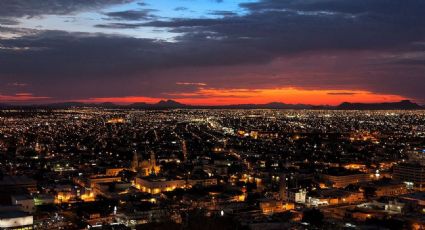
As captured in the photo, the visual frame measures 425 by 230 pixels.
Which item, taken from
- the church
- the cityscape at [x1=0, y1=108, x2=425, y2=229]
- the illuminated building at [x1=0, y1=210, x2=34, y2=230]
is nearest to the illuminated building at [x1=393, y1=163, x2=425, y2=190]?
the cityscape at [x1=0, y1=108, x2=425, y2=229]

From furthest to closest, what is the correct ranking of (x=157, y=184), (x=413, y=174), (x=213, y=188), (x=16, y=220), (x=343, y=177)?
(x=343, y=177)
(x=413, y=174)
(x=157, y=184)
(x=213, y=188)
(x=16, y=220)

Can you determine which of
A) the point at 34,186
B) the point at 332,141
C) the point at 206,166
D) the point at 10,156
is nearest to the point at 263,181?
the point at 206,166

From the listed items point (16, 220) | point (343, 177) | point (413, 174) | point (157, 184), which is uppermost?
point (413, 174)

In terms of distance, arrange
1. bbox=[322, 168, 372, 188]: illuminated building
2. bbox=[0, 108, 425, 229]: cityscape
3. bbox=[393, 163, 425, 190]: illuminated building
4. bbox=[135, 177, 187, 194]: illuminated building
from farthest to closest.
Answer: bbox=[322, 168, 372, 188]: illuminated building < bbox=[393, 163, 425, 190]: illuminated building < bbox=[135, 177, 187, 194]: illuminated building < bbox=[0, 108, 425, 229]: cityscape

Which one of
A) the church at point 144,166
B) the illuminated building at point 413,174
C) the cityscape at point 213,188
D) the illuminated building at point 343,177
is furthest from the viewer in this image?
the church at point 144,166

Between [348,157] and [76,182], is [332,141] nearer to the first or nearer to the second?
[348,157]

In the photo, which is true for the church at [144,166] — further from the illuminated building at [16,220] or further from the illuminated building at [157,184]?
the illuminated building at [16,220]

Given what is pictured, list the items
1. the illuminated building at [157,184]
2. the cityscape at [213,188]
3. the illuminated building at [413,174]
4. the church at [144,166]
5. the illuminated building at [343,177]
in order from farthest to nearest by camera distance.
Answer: the church at [144,166]
the illuminated building at [343,177]
the illuminated building at [413,174]
the illuminated building at [157,184]
the cityscape at [213,188]

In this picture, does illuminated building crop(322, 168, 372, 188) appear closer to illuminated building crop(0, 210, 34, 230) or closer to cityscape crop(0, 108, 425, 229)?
cityscape crop(0, 108, 425, 229)

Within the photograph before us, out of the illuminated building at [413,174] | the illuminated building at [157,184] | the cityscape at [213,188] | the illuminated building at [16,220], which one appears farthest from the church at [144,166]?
the illuminated building at [413,174]

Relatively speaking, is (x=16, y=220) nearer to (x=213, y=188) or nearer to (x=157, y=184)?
(x=157, y=184)

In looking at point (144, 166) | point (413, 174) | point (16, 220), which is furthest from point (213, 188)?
point (413, 174)
